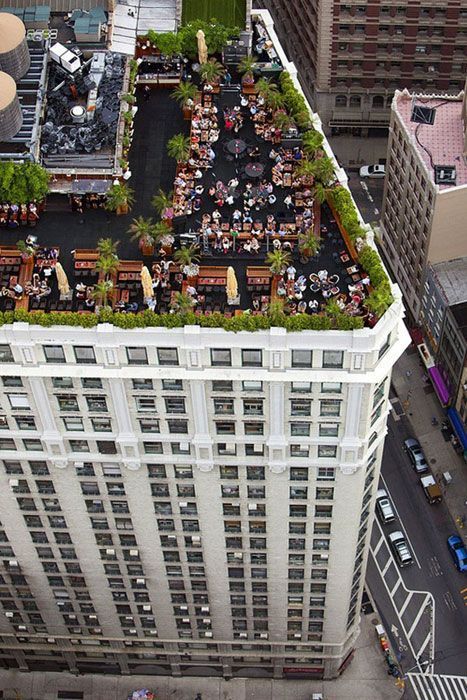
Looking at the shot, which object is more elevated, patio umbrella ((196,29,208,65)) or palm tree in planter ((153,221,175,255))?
patio umbrella ((196,29,208,65))

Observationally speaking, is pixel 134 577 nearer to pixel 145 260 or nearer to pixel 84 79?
pixel 145 260

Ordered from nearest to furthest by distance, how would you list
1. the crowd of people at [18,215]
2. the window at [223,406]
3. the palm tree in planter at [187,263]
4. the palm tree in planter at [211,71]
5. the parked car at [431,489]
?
the window at [223,406] < the palm tree in planter at [187,263] < the crowd of people at [18,215] < the palm tree in planter at [211,71] < the parked car at [431,489]

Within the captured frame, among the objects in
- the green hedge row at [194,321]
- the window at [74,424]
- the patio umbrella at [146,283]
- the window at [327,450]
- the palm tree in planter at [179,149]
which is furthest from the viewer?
the palm tree in planter at [179,149]

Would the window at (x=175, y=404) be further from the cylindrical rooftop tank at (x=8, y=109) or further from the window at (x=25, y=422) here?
the cylindrical rooftop tank at (x=8, y=109)

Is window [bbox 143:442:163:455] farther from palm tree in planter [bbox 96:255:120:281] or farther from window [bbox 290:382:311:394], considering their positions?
palm tree in planter [bbox 96:255:120:281]

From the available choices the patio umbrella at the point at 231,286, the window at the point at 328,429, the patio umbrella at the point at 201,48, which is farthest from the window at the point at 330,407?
the patio umbrella at the point at 201,48

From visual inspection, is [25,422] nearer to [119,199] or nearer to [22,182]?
[22,182]

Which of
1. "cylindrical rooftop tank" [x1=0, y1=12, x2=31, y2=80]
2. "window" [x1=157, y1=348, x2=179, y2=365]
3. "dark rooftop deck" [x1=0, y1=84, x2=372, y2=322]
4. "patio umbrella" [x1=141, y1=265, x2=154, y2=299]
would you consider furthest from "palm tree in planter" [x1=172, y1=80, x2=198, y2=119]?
"window" [x1=157, y1=348, x2=179, y2=365]
